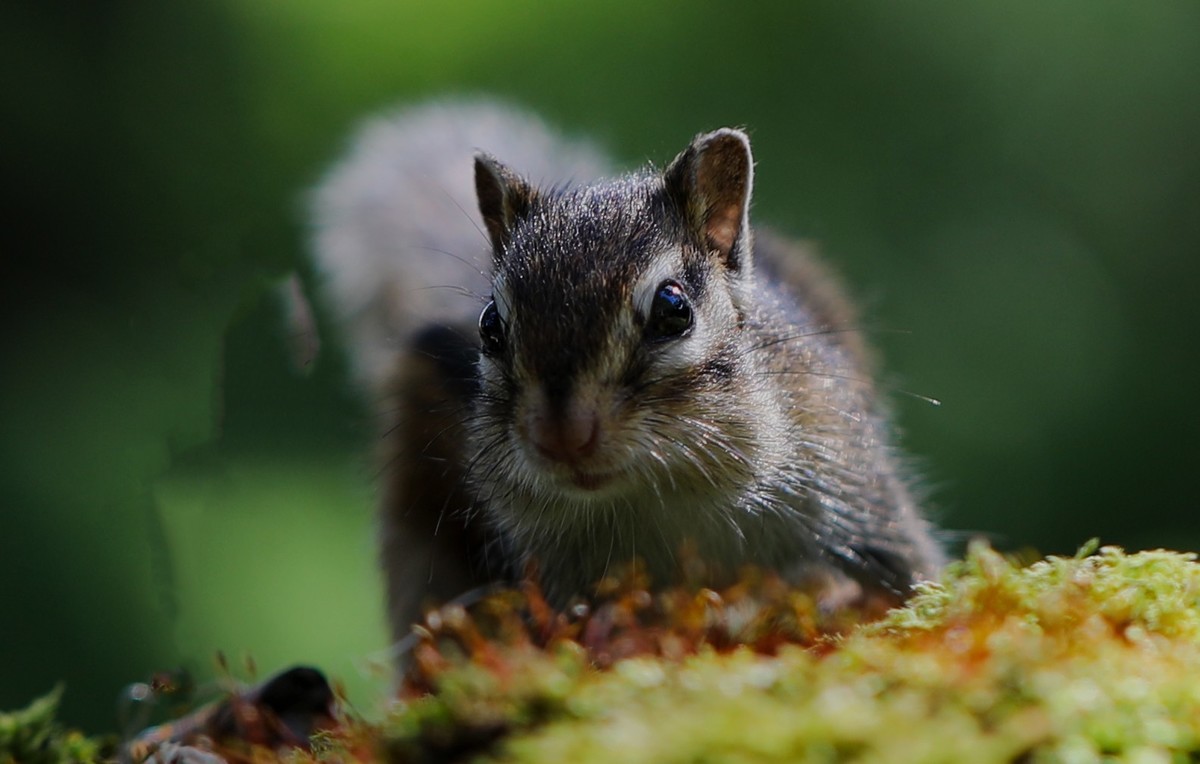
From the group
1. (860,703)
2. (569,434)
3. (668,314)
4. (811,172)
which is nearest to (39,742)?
(569,434)

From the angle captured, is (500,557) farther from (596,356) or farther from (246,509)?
(246,509)

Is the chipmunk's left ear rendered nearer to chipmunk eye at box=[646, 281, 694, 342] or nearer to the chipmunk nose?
chipmunk eye at box=[646, 281, 694, 342]

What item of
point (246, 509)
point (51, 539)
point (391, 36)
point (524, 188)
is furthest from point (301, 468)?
point (524, 188)

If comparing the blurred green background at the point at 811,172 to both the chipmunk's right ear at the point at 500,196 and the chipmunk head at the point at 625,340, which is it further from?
the chipmunk head at the point at 625,340

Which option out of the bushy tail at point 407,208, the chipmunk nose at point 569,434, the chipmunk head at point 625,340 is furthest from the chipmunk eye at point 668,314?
the bushy tail at point 407,208

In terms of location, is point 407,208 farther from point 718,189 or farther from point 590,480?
point 590,480
